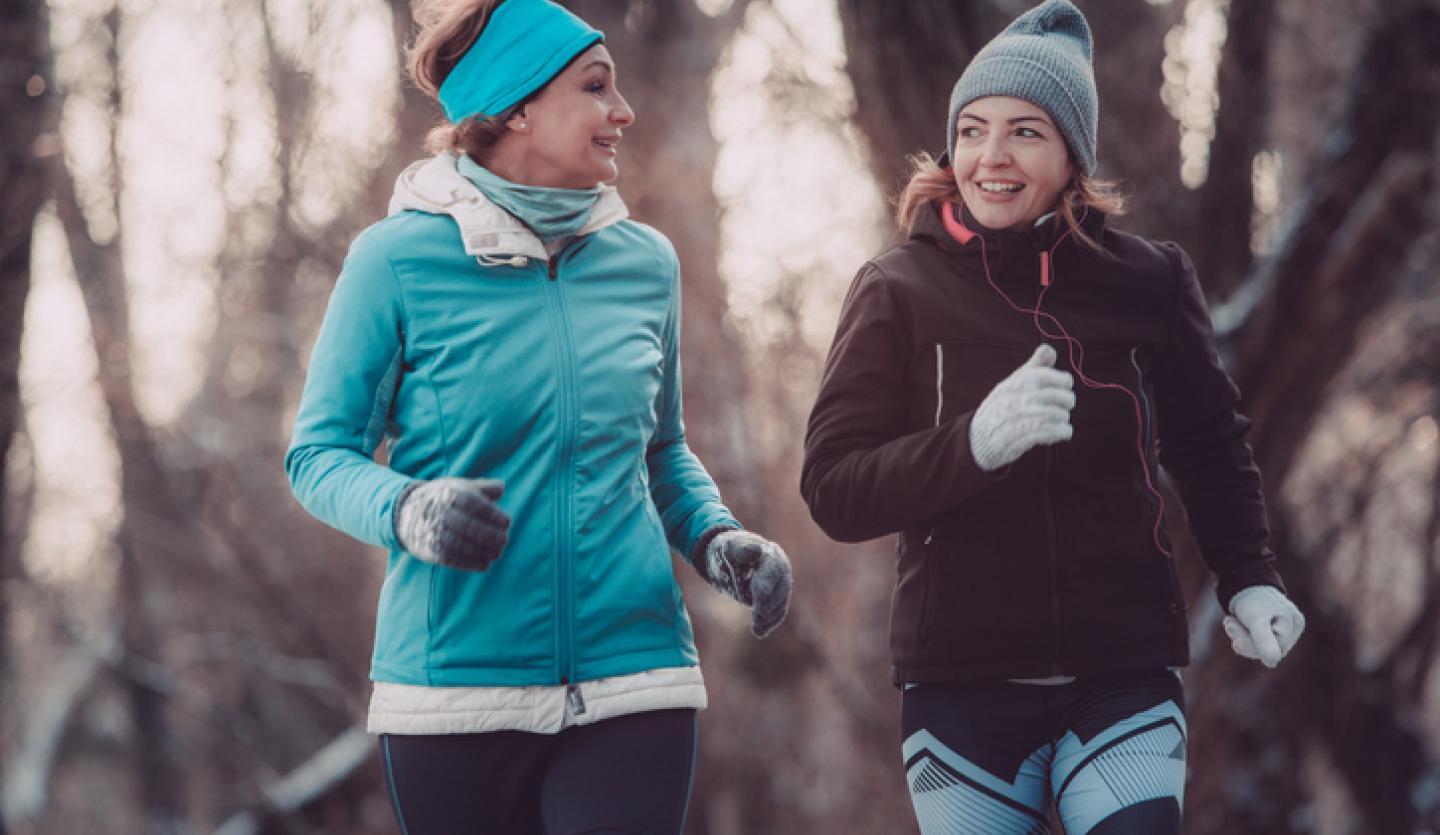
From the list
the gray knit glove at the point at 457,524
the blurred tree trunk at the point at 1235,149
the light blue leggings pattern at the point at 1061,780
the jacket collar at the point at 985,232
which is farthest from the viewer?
the blurred tree trunk at the point at 1235,149

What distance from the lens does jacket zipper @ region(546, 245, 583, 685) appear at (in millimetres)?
2820

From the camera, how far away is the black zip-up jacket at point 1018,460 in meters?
2.96

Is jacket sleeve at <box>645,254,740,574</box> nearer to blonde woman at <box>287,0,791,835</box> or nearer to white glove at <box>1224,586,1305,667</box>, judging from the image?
blonde woman at <box>287,0,791,835</box>

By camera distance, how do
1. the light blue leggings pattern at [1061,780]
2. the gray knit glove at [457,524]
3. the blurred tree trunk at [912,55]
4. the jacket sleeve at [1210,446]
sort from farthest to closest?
1. the blurred tree trunk at [912,55]
2. the jacket sleeve at [1210,446]
3. the light blue leggings pattern at [1061,780]
4. the gray knit glove at [457,524]

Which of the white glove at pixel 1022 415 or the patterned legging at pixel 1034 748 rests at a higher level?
the white glove at pixel 1022 415

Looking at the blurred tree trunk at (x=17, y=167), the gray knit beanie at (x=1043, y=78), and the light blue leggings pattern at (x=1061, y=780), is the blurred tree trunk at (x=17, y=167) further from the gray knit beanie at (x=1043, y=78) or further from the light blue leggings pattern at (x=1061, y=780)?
the light blue leggings pattern at (x=1061, y=780)

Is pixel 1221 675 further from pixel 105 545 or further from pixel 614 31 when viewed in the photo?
pixel 105 545

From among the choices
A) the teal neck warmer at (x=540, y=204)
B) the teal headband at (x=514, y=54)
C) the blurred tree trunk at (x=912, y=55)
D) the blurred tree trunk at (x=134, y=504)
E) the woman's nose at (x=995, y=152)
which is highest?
the blurred tree trunk at (x=912, y=55)

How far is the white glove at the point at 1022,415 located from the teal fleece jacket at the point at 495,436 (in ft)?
2.01

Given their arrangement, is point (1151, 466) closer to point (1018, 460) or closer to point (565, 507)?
point (1018, 460)

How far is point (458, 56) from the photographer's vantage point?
3094 mm

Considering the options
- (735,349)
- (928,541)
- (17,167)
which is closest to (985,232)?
(928,541)

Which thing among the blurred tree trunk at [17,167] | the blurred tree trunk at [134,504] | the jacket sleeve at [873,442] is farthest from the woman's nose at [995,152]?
the blurred tree trunk at [134,504]

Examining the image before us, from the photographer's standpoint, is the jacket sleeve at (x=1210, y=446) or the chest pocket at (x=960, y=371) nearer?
the chest pocket at (x=960, y=371)
